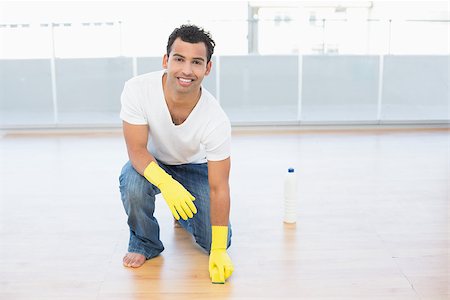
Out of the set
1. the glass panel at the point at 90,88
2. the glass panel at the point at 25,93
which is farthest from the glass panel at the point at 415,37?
the glass panel at the point at 25,93

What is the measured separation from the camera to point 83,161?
153 inches

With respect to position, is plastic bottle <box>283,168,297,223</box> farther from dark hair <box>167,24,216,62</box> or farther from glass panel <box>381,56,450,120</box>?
glass panel <box>381,56,450,120</box>

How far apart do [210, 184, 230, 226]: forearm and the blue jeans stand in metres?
0.16

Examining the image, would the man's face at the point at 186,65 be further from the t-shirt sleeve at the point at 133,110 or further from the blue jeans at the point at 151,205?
the blue jeans at the point at 151,205

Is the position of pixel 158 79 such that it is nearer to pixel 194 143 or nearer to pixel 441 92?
pixel 194 143

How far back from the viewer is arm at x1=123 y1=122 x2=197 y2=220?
198cm

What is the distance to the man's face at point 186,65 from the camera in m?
1.92

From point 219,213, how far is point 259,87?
11.0ft

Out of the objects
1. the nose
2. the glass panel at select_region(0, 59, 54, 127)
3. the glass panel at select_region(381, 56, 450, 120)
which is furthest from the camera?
the glass panel at select_region(381, 56, 450, 120)

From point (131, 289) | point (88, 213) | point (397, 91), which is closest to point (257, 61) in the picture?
point (397, 91)

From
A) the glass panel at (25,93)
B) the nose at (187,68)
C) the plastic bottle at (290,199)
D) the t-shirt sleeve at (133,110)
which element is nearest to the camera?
the nose at (187,68)

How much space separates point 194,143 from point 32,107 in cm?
359

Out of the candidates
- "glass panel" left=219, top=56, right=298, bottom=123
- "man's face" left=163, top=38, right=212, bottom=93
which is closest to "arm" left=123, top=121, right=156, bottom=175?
"man's face" left=163, top=38, right=212, bottom=93

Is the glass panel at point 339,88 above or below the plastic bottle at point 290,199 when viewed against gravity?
above
